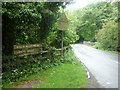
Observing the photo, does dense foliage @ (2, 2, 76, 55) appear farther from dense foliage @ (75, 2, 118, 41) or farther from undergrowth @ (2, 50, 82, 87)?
dense foliage @ (75, 2, 118, 41)

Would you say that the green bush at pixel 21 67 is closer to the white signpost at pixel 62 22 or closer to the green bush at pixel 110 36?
the white signpost at pixel 62 22

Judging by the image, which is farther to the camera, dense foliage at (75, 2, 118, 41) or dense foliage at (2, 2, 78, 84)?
dense foliage at (75, 2, 118, 41)

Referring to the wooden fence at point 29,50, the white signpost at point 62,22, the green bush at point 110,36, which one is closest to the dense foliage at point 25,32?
the wooden fence at point 29,50

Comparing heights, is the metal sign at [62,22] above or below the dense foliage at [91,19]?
below

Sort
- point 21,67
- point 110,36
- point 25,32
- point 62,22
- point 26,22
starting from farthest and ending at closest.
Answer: point 110,36
point 62,22
point 25,32
point 26,22
point 21,67

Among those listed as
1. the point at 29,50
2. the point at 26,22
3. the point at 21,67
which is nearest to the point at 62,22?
the point at 26,22

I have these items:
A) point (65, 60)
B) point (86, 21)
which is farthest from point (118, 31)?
point (86, 21)

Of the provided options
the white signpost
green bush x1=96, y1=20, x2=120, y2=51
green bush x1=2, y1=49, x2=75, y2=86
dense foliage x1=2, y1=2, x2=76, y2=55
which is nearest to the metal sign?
the white signpost

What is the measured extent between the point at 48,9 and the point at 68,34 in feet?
14.1

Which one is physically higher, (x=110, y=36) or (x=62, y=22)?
(x=62, y=22)

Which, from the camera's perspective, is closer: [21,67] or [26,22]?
[21,67]

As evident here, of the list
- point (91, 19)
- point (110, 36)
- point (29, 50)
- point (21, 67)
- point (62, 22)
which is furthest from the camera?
point (91, 19)

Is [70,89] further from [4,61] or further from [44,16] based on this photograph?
[44,16]

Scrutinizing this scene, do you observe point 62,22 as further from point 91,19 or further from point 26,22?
point 91,19
